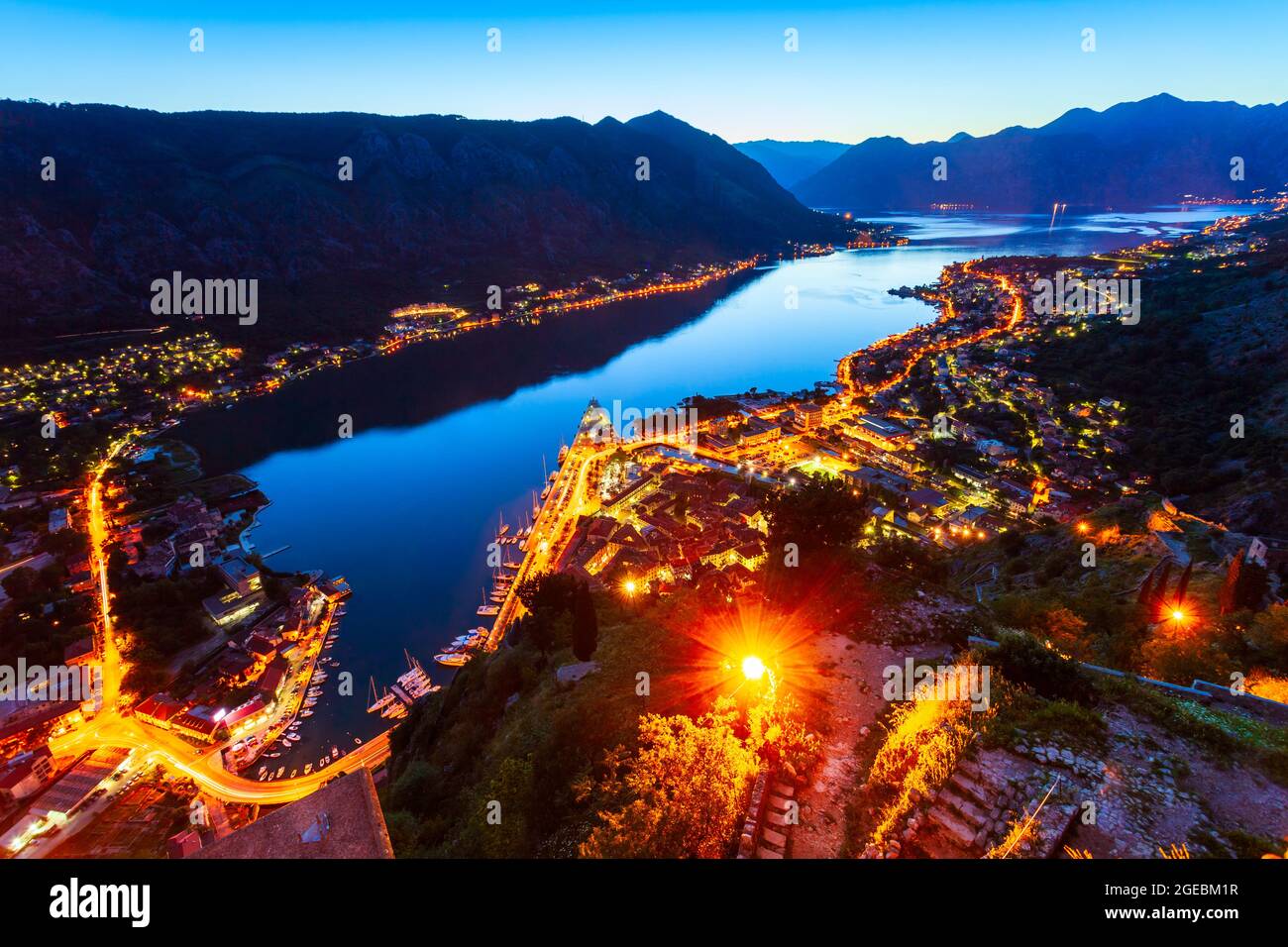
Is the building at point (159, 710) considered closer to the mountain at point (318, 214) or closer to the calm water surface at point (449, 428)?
the calm water surface at point (449, 428)

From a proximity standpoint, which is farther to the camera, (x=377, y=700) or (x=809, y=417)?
(x=809, y=417)

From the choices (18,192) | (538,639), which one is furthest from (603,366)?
(18,192)

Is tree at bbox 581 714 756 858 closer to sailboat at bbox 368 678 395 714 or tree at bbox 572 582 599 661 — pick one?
tree at bbox 572 582 599 661

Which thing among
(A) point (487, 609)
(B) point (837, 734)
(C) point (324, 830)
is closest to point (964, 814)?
(B) point (837, 734)

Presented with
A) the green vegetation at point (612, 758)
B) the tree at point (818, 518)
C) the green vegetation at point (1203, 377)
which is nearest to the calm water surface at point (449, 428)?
the green vegetation at point (612, 758)

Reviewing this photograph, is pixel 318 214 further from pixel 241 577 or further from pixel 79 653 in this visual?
pixel 79 653
